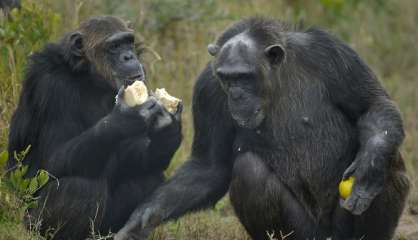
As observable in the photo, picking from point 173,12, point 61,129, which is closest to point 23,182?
point 61,129

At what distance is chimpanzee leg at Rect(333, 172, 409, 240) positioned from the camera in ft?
26.8

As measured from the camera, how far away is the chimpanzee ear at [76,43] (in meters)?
8.87

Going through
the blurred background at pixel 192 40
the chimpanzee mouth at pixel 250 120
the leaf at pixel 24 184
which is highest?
the chimpanzee mouth at pixel 250 120

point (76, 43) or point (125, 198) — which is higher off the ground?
point (76, 43)

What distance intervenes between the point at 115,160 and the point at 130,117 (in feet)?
2.36

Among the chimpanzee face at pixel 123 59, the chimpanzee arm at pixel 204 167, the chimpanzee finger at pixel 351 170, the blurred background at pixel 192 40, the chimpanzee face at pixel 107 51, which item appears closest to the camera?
the chimpanzee finger at pixel 351 170

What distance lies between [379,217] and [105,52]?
268 cm

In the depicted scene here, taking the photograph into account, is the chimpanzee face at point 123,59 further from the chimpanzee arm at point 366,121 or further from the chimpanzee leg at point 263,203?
the chimpanzee arm at point 366,121

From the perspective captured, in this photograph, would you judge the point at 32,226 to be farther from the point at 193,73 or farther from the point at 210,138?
the point at 193,73

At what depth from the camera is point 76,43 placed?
29.2 feet

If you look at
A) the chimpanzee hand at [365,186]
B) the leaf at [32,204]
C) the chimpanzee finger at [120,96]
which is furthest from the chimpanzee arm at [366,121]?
the leaf at [32,204]

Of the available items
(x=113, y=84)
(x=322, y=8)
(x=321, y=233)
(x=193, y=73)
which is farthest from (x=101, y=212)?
(x=322, y=8)

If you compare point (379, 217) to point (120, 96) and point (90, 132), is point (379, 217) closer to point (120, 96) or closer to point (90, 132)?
point (120, 96)

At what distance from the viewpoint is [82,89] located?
8797mm
